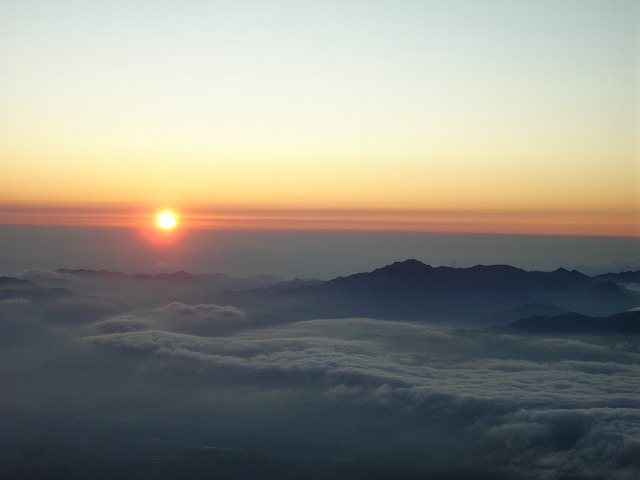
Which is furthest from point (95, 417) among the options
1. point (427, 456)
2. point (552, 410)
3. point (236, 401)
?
point (552, 410)

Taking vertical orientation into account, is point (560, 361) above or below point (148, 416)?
above

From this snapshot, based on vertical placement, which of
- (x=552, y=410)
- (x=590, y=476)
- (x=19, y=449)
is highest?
(x=552, y=410)

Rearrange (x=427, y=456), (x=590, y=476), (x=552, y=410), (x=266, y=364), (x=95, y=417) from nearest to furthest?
(x=590, y=476) < (x=552, y=410) < (x=427, y=456) < (x=95, y=417) < (x=266, y=364)

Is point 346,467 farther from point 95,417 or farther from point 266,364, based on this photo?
point 95,417

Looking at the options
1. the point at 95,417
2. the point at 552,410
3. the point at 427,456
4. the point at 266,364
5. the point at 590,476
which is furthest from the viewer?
the point at 266,364

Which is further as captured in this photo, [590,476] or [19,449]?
[19,449]

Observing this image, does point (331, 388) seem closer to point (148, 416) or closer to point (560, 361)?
point (148, 416)

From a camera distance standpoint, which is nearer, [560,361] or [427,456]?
[427,456]

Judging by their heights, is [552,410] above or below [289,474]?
above

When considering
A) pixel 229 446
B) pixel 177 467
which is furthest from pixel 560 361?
pixel 177 467
